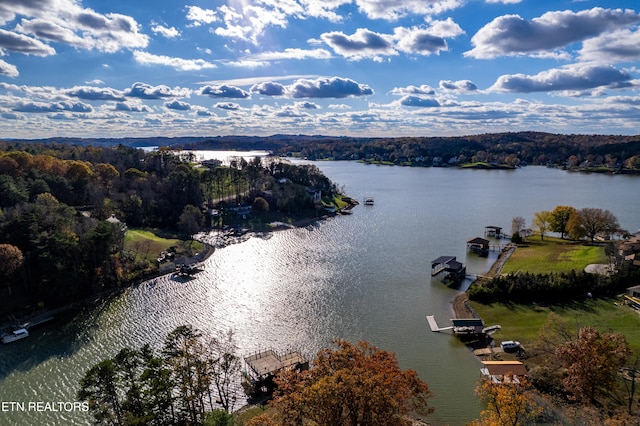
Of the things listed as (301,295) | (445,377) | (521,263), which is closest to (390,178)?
(521,263)

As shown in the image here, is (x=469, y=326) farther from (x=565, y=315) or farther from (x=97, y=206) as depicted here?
(x=97, y=206)

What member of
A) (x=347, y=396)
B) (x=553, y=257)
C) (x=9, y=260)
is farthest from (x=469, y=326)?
(x=9, y=260)

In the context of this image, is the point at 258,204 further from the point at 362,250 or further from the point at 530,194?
the point at 530,194

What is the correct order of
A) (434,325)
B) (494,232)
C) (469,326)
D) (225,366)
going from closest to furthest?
(225,366), (469,326), (434,325), (494,232)

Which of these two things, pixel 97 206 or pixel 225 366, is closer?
pixel 225 366

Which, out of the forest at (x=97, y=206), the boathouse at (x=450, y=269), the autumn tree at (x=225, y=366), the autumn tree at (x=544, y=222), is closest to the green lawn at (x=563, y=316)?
the boathouse at (x=450, y=269)

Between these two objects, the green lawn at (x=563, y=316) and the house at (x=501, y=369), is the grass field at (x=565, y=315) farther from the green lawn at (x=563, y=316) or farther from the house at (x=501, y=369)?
the house at (x=501, y=369)
